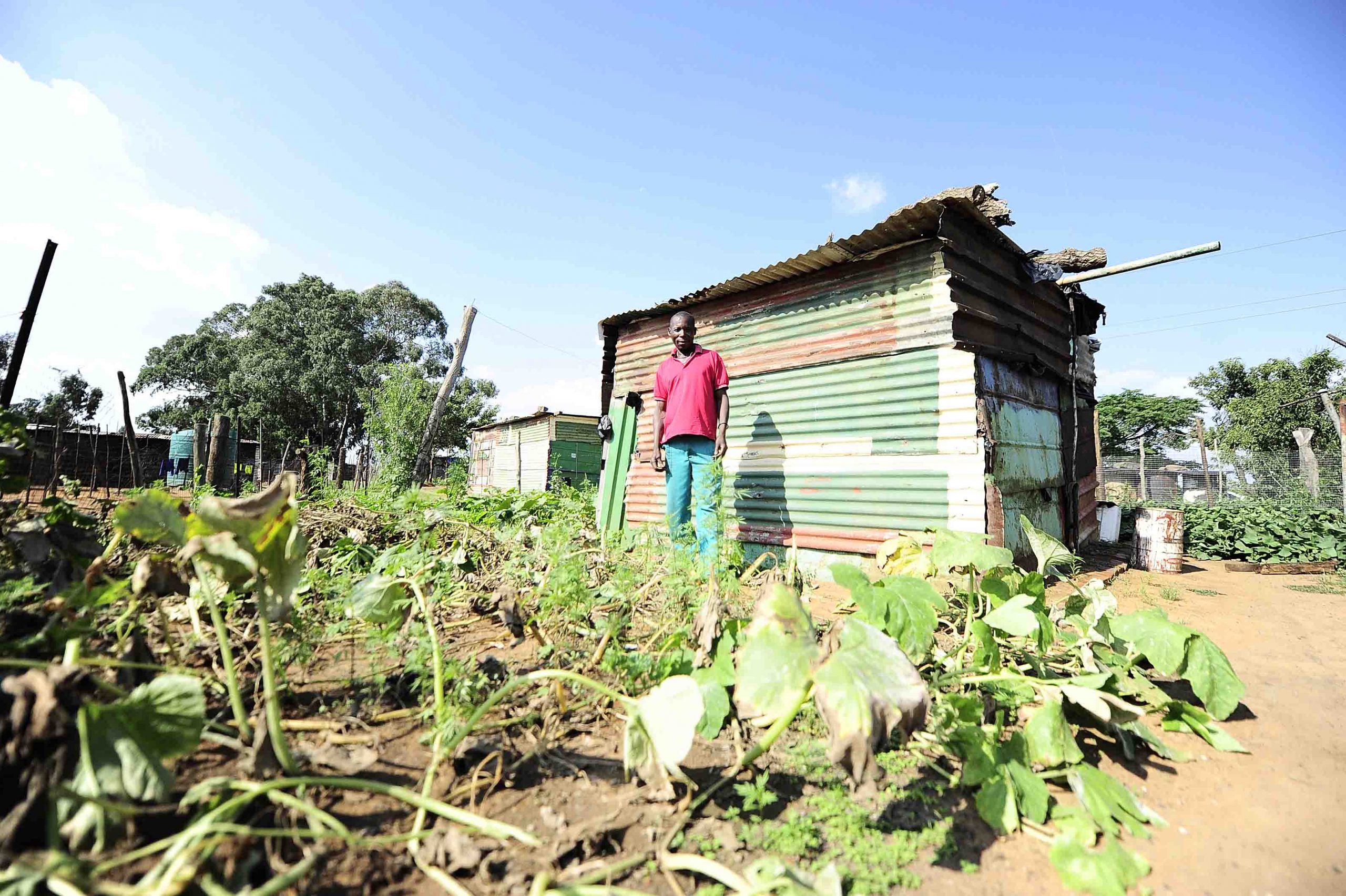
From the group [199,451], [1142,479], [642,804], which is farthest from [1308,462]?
[199,451]

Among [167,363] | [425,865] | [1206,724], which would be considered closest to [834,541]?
[1206,724]

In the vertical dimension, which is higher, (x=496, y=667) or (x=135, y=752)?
(x=135, y=752)

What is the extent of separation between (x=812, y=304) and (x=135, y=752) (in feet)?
18.7

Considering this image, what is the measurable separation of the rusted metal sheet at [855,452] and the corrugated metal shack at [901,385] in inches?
0.5

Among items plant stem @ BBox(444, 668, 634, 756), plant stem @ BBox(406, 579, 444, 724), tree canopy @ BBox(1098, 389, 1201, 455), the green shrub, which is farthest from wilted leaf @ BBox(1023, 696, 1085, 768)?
tree canopy @ BBox(1098, 389, 1201, 455)

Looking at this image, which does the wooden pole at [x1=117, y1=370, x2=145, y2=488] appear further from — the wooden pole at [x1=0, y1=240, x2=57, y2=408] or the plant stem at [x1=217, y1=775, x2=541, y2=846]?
the plant stem at [x1=217, y1=775, x2=541, y2=846]

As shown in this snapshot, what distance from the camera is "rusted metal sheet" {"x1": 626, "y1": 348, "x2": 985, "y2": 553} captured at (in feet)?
15.5

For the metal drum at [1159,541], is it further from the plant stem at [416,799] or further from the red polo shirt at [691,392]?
the plant stem at [416,799]

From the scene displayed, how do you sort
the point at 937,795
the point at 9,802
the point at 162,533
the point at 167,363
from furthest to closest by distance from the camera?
the point at 167,363, the point at 937,795, the point at 162,533, the point at 9,802

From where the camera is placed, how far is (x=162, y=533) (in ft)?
4.42

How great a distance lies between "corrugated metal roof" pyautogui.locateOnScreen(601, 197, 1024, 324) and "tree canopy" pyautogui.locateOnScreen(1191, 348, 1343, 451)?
34.9m

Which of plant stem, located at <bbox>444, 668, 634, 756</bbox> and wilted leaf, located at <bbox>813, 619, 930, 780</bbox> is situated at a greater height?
wilted leaf, located at <bbox>813, 619, 930, 780</bbox>

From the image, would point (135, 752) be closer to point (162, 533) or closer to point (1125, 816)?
point (162, 533)

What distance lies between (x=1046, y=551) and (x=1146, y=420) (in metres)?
57.9
